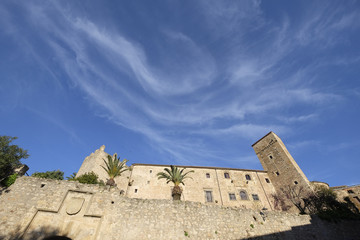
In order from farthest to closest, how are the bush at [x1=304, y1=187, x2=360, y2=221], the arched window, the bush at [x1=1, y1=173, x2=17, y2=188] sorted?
the arched window, the bush at [x1=304, y1=187, x2=360, y2=221], the bush at [x1=1, y1=173, x2=17, y2=188]

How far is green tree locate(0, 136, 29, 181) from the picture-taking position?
42.3 feet

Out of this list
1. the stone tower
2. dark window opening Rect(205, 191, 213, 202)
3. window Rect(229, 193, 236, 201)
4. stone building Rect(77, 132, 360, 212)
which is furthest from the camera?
window Rect(229, 193, 236, 201)

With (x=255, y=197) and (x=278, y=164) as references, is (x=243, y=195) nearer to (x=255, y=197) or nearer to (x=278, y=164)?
(x=255, y=197)

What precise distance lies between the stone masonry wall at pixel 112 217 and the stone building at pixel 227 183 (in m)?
11.6

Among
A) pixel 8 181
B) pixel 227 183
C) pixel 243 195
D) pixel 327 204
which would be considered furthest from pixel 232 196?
pixel 8 181

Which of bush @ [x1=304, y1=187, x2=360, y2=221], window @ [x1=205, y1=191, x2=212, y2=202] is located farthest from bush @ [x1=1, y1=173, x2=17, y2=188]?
bush @ [x1=304, y1=187, x2=360, y2=221]

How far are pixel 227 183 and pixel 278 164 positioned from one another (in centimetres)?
975

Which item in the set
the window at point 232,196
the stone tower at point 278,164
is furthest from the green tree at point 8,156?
the stone tower at point 278,164

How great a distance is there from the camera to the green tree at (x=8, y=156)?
12.9 metres

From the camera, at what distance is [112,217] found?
11.9 metres

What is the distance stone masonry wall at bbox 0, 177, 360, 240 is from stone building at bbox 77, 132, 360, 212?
11582mm

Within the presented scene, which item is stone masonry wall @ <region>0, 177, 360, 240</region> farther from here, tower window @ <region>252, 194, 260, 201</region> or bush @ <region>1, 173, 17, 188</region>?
tower window @ <region>252, 194, 260, 201</region>

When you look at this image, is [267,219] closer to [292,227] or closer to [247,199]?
[292,227]

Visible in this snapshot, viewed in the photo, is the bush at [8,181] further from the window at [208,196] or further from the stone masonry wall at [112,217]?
the window at [208,196]
